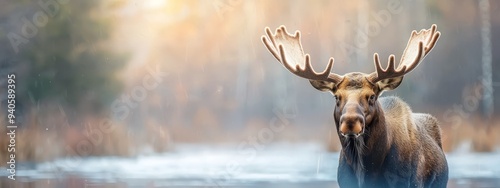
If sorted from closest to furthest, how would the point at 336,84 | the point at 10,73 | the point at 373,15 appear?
the point at 336,84 → the point at 373,15 → the point at 10,73

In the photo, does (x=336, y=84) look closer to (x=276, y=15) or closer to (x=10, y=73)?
(x=276, y=15)

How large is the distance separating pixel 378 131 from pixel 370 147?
0.30 feet

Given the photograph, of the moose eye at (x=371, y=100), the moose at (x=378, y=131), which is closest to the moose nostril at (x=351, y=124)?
the moose at (x=378, y=131)

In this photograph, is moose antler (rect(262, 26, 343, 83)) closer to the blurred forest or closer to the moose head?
the moose head

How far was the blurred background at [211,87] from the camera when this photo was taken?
18.1 ft

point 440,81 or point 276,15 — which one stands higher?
point 276,15

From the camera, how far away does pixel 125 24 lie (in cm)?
573

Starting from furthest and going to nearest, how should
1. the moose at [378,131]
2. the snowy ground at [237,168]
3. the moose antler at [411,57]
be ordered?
the snowy ground at [237,168]
the moose antler at [411,57]
the moose at [378,131]

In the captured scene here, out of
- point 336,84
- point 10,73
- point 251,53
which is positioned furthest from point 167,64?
point 336,84

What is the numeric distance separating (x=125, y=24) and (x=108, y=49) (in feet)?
0.70

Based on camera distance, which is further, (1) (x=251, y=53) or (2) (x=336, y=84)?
(1) (x=251, y=53)

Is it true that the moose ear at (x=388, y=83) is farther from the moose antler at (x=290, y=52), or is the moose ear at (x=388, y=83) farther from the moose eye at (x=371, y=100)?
the moose antler at (x=290, y=52)

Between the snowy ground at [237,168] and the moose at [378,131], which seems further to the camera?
the snowy ground at [237,168]

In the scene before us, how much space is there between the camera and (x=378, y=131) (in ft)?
13.5
